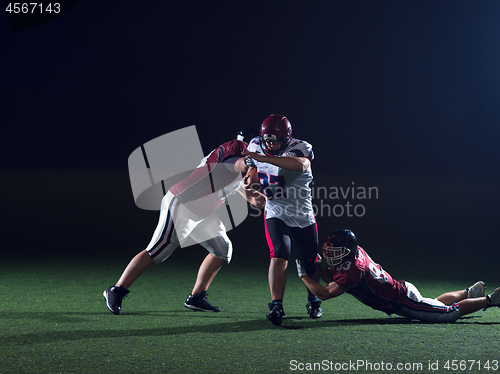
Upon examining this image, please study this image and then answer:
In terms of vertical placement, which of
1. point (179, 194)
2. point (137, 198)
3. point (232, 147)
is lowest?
point (137, 198)

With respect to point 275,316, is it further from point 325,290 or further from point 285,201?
point 285,201

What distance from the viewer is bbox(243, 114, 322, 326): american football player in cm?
283

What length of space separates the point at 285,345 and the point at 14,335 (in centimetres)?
135

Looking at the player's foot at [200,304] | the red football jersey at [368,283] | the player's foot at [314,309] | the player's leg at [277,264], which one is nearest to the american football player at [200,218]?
the player's foot at [200,304]

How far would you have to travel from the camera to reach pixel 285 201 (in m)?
2.92

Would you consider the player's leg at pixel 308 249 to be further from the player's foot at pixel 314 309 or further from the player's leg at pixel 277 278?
the player's leg at pixel 277 278

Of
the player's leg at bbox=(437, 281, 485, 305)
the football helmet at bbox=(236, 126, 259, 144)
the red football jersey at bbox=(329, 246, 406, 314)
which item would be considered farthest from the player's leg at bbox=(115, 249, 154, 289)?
the player's leg at bbox=(437, 281, 485, 305)

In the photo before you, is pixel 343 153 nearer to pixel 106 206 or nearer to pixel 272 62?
pixel 272 62

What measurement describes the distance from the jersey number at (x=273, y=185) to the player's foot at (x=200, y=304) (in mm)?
799

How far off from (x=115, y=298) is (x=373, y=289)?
5.01 ft

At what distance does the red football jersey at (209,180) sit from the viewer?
3.09m

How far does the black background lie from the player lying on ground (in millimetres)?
7092

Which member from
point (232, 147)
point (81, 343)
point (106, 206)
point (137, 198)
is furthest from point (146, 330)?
point (137, 198)

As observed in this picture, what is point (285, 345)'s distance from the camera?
2273mm
